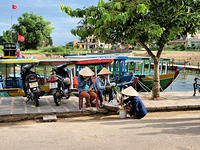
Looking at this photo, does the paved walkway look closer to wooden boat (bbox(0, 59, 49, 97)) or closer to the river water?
wooden boat (bbox(0, 59, 49, 97))

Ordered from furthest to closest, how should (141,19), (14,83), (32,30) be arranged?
1. (32,30)
2. (14,83)
3. (141,19)

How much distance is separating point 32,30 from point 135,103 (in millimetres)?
58071

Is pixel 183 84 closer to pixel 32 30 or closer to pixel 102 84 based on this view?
pixel 102 84

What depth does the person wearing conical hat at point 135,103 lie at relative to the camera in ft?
22.8

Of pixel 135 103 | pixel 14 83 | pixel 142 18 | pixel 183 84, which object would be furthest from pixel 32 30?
pixel 135 103

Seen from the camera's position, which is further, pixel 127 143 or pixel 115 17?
pixel 115 17

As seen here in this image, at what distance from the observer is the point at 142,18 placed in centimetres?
959

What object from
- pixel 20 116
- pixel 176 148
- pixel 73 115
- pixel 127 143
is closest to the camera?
pixel 176 148

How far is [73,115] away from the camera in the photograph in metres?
7.76

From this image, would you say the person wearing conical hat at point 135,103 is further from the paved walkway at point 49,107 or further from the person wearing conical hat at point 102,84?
the paved walkway at point 49,107

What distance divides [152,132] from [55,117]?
3234 mm

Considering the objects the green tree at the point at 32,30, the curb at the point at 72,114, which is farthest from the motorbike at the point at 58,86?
the green tree at the point at 32,30

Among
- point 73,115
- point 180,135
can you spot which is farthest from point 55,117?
point 180,135

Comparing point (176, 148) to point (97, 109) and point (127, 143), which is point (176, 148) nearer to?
point (127, 143)
